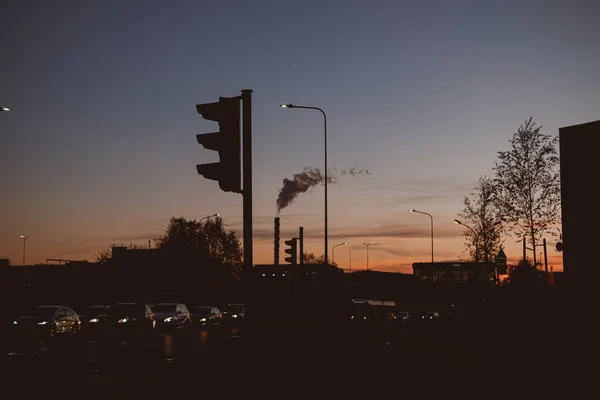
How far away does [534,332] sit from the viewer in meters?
27.8

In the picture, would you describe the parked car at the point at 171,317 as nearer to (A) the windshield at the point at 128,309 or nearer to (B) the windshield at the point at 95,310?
(B) the windshield at the point at 95,310

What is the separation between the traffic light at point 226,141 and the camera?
7.05 m

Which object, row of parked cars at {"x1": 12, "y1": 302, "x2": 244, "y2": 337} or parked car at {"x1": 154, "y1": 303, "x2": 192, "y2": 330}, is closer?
row of parked cars at {"x1": 12, "y1": 302, "x2": 244, "y2": 337}

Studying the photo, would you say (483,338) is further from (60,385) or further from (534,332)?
(60,385)

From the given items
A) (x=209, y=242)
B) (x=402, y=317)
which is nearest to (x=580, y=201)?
(x=402, y=317)

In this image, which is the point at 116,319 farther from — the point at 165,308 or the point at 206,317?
the point at 206,317

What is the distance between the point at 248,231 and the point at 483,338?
83.1 ft

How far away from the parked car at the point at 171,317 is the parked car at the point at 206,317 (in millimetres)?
2840

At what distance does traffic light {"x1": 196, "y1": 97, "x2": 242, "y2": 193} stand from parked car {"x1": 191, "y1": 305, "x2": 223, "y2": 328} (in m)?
44.0

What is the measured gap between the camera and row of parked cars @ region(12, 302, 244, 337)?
104ft

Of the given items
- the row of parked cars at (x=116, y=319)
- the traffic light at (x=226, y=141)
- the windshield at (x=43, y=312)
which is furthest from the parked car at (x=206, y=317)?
the traffic light at (x=226, y=141)

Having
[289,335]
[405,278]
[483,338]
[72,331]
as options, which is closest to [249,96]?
[289,335]

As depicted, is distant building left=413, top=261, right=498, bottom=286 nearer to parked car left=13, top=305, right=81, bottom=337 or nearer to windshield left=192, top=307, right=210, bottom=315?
windshield left=192, top=307, right=210, bottom=315

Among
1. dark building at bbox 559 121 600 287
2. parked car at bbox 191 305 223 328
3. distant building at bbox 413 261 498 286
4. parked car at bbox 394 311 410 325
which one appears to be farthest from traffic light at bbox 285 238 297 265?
parked car at bbox 394 311 410 325
